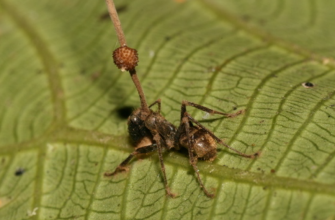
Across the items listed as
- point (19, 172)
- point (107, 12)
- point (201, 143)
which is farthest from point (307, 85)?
point (19, 172)

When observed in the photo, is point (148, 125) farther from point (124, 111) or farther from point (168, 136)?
point (124, 111)

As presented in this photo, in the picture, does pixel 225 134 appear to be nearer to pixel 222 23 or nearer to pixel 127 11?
pixel 222 23

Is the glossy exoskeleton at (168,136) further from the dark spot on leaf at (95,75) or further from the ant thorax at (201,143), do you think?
the dark spot on leaf at (95,75)

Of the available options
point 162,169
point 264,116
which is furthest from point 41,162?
point 264,116

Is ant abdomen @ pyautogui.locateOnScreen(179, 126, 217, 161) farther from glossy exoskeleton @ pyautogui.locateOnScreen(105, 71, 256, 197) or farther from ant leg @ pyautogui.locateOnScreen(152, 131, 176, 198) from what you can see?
ant leg @ pyautogui.locateOnScreen(152, 131, 176, 198)

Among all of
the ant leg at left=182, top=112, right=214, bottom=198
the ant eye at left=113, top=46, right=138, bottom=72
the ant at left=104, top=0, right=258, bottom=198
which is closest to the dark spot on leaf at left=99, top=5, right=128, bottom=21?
the ant at left=104, top=0, right=258, bottom=198

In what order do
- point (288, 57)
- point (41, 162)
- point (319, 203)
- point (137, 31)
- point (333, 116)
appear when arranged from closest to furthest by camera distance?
point (319, 203) → point (333, 116) → point (41, 162) → point (288, 57) → point (137, 31)

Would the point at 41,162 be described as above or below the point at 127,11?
below

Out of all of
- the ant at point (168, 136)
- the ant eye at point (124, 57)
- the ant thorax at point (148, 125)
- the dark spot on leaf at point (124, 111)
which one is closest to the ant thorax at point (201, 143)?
the ant at point (168, 136)
